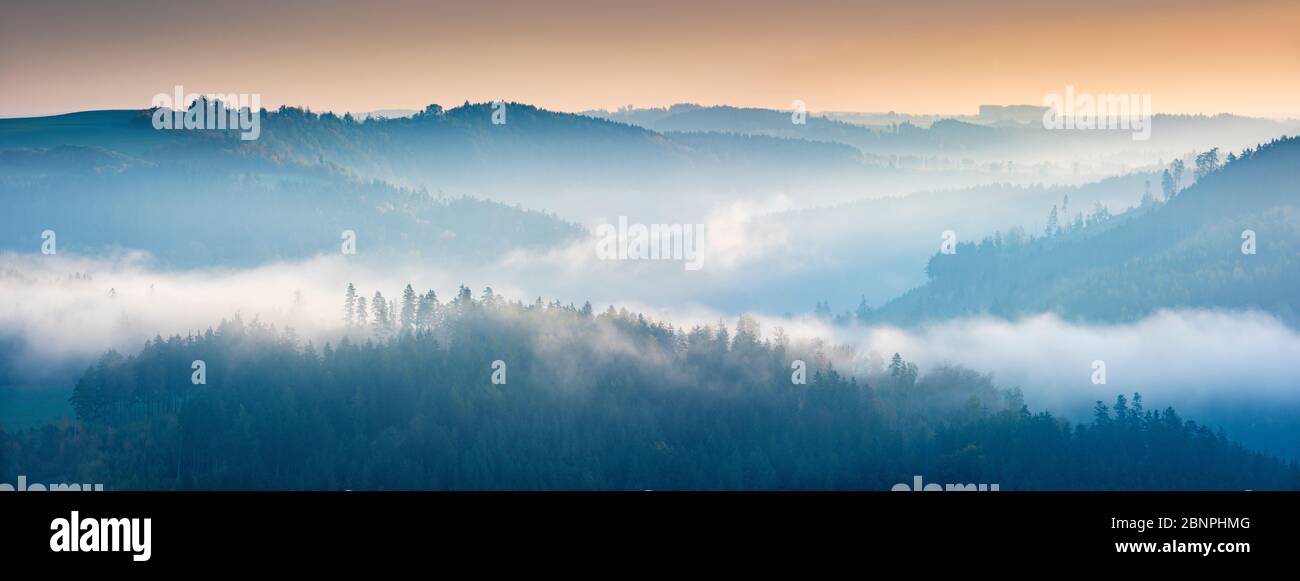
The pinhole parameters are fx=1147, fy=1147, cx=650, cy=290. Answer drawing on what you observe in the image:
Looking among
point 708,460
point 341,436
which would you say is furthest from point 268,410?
point 708,460
